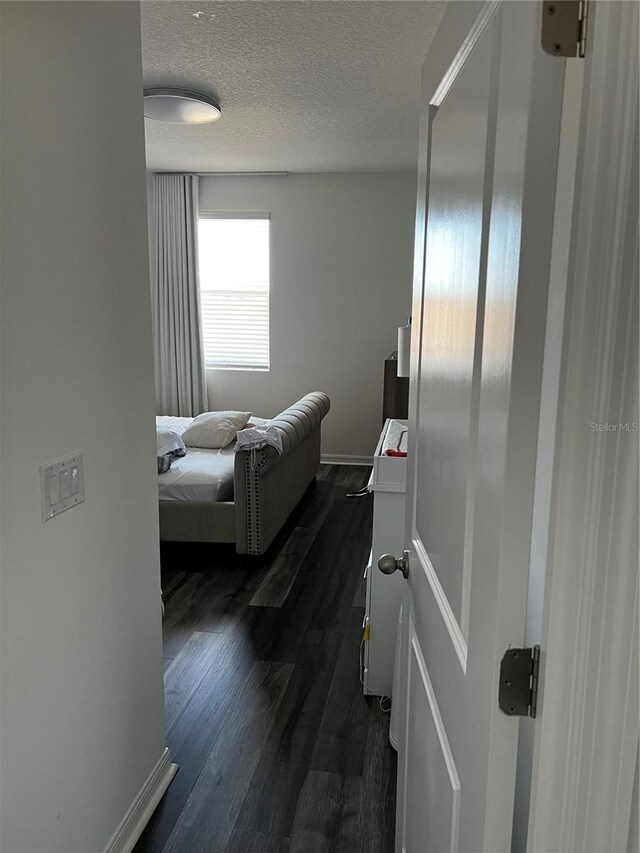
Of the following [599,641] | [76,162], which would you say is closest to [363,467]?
[76,162]

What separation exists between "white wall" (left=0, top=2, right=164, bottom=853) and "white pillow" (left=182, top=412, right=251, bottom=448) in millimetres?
2705

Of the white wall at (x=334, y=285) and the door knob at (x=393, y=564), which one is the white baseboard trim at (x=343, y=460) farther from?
the door knob at (x=393, y=564)

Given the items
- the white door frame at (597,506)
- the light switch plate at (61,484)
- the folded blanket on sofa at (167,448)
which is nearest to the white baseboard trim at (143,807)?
the light switch plate at (61,484)

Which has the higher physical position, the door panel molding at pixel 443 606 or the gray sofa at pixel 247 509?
the door panel molding at pixel 443 606

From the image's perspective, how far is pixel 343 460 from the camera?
6.38 metres

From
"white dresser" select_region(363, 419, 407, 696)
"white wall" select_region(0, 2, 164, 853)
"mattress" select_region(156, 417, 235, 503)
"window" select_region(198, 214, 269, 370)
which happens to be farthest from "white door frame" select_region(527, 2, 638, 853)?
"window" select_region(198, 214, 269, 370)

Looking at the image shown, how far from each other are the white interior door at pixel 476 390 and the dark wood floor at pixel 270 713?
0.68 meters

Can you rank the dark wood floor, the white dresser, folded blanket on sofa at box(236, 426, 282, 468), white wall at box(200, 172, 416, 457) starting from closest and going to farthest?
the dark wood floor
the white dresser
folded blanket on sofa at box(236, 426, 282, 468)
white wall at box(200, 172, 416, 457)

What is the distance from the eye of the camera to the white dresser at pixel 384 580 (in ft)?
7.79

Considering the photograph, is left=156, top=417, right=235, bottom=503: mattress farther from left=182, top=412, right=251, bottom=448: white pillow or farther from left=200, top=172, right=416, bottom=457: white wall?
left=200, top=172, right=416, bottom=457: white wall

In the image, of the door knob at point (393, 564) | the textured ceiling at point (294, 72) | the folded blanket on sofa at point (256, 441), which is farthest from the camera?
the folded blanket on sofa at point (256, 441)

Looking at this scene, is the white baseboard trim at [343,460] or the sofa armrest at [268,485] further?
the white baseboard trim at [343,460]

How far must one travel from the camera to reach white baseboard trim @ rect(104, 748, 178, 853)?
1785 mm

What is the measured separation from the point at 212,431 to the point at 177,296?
6.75ft
